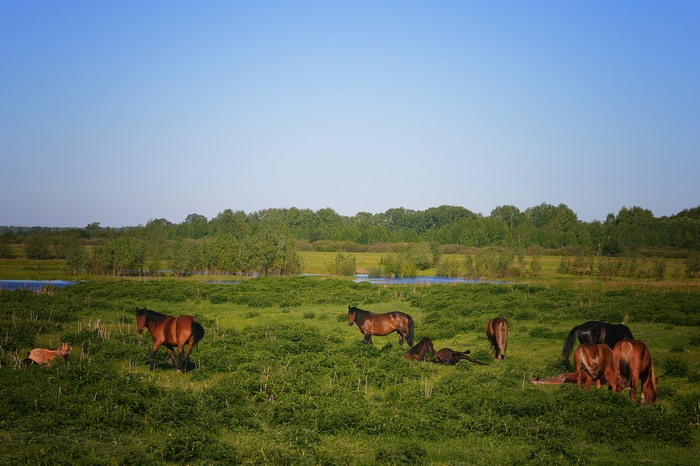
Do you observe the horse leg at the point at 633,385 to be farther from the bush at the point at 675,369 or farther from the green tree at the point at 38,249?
the green tree at the point at 38,249

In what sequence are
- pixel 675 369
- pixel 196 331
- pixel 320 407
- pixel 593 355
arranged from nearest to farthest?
1. pixel 320 407
2. pixel 593 355
3. pixel 196 331
4. pixel 675 369

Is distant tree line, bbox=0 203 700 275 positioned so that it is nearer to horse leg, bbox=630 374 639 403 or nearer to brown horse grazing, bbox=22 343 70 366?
brown horse grazing, bbox=22 343 70 366

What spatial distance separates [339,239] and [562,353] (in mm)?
126053

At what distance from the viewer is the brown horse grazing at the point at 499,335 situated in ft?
56.7

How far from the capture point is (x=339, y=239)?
14075 cm

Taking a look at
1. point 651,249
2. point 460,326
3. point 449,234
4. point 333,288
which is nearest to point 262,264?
point 333,288

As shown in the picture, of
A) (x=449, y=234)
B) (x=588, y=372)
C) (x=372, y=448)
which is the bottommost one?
(x=372, y=448)

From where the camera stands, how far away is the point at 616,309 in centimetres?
2470

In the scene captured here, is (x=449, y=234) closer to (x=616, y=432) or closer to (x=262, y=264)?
(x=262, y=264)

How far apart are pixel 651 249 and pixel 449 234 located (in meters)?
52.6

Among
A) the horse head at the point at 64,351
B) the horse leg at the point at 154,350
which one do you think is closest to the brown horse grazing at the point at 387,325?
the horse leg at the point at 154,350

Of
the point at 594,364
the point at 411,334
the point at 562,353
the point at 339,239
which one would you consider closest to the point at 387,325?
the point at 411,334

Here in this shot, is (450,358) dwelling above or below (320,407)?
above

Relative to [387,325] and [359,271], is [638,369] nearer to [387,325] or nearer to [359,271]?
[387,325]
